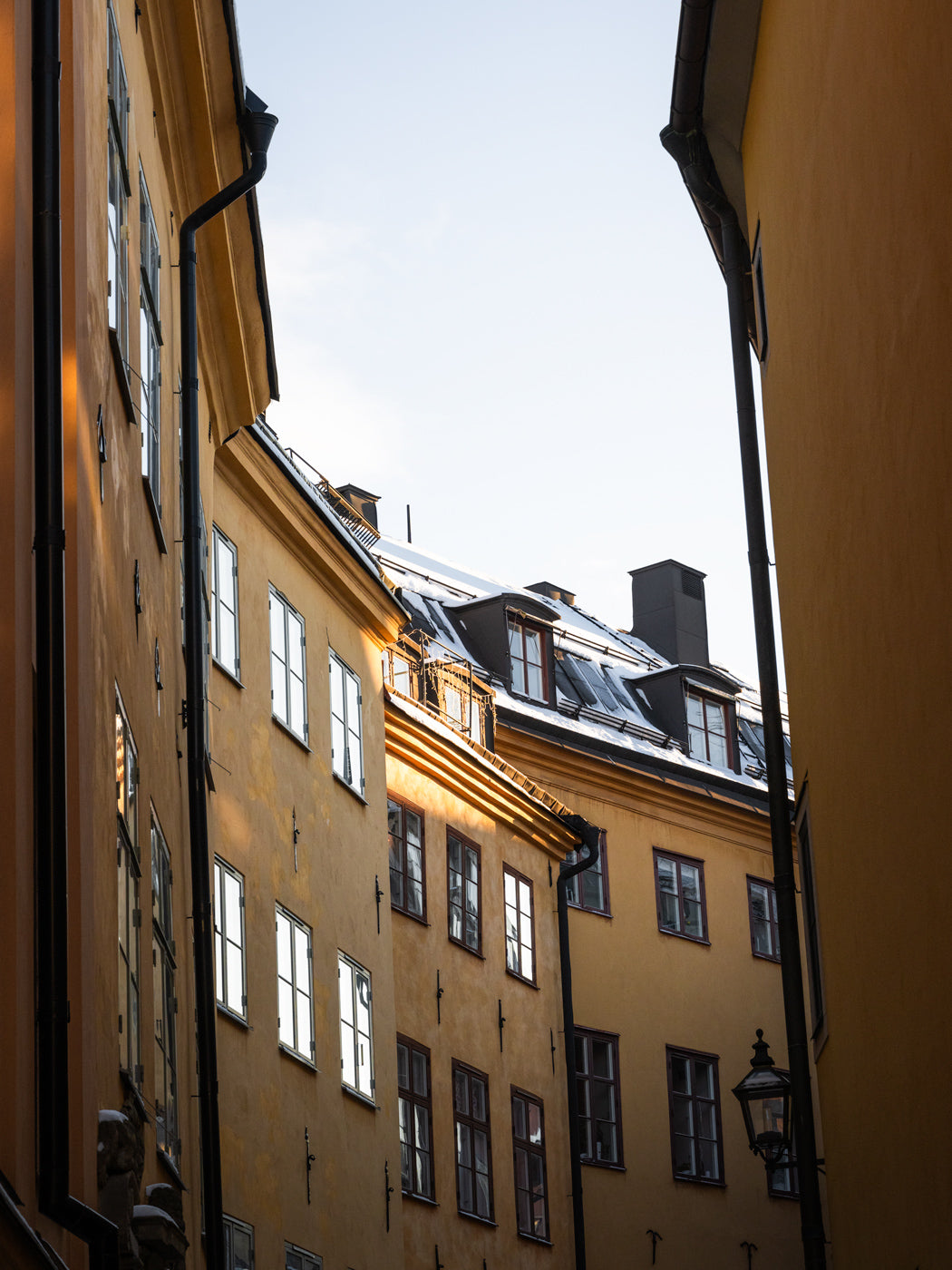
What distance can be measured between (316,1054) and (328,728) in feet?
10.2

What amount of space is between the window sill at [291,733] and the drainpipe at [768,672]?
15.9ft

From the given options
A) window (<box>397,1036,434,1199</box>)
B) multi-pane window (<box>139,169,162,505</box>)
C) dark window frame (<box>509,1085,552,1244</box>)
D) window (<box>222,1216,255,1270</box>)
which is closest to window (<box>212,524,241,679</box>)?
multi-pane window (<box>139,169,162,505</box>)

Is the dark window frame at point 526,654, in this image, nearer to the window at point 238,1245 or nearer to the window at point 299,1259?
the window at point 299,1259

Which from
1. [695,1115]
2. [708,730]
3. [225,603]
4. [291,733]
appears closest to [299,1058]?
[291,733]

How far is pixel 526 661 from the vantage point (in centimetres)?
2845

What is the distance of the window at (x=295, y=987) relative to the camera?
15.9 m

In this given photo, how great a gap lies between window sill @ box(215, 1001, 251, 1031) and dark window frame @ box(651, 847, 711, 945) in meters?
13.3

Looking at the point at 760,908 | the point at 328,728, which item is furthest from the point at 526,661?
the point at 328,728

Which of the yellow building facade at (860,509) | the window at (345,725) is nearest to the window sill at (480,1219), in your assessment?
the window at (345,725)

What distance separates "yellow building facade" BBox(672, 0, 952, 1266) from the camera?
289 inches

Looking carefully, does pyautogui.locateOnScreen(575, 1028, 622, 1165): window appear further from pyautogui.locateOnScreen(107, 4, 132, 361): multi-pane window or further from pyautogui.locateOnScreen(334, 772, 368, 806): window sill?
pyautogui.locateOnScreen(107, 4, 132, 361): multi-pane window

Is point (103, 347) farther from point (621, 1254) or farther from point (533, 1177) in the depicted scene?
point (621, 1254)

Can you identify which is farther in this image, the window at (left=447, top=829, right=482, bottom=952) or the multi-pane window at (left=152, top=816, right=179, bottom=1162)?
the window at (left=447, top=829, right=482, bottom=952)

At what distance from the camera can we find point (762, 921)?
94.7 ft
